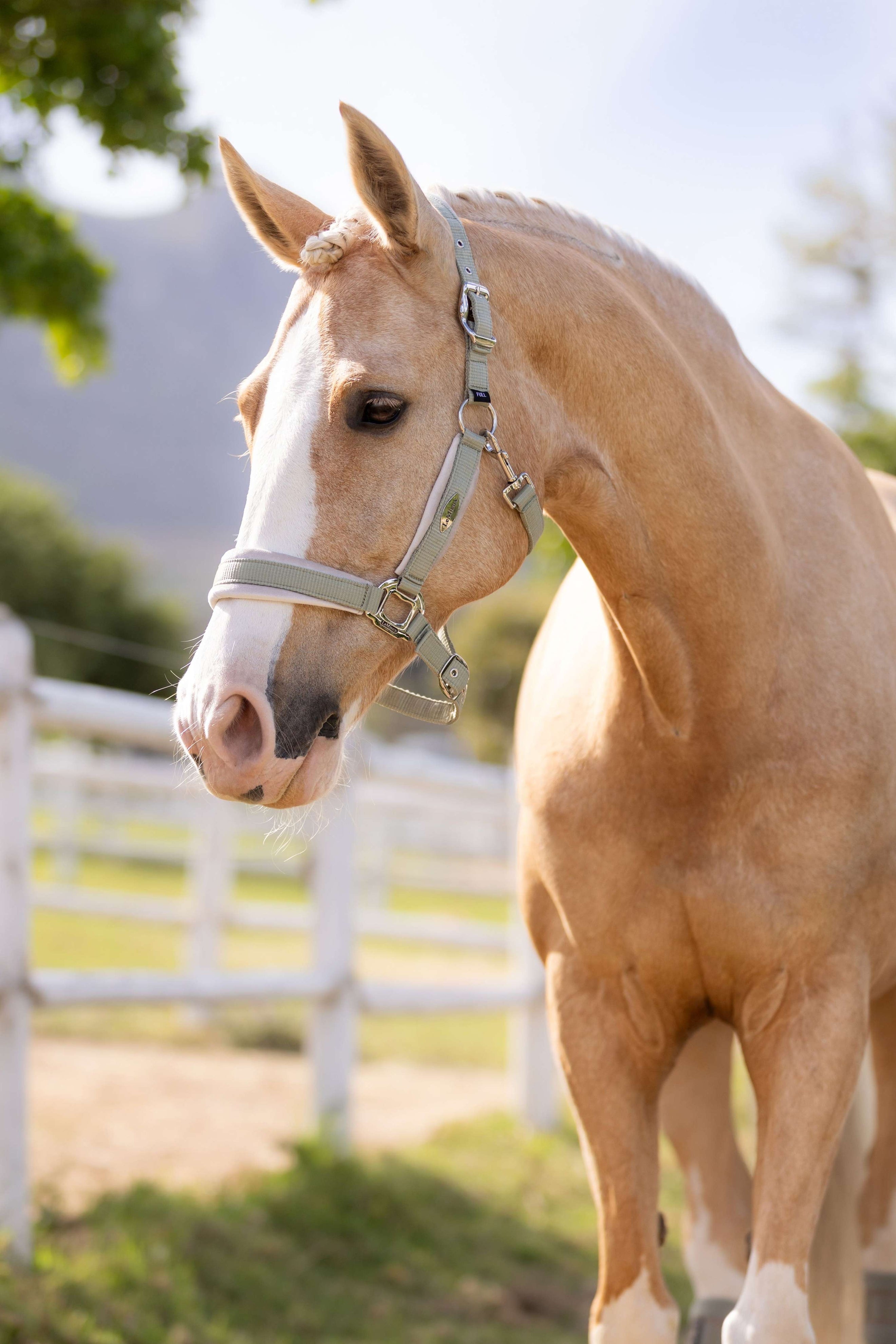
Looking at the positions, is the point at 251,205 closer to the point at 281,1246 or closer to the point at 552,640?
the point at 552,640

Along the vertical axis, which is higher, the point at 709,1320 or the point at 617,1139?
the point at 617,1139

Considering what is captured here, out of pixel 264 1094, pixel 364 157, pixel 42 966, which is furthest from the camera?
pixel 42 966

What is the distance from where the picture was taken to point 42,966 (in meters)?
Result: 7.97

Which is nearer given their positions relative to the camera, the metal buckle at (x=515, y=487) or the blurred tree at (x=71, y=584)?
the metal buckle at (x=515, y=487)

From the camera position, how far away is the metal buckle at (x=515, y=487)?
6.02 feet

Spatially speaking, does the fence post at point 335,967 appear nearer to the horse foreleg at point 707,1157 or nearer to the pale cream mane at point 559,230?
the horse foreleg at point 707,1157

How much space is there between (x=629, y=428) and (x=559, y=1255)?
3472 millimetres

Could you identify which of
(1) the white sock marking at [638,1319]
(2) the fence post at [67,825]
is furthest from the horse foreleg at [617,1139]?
(2) the fence post at [67,825]

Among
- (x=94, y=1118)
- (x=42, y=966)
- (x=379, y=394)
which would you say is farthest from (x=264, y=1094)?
(x=379, y=394)

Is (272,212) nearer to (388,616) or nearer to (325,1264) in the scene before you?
(388,616)

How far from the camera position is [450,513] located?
1778 millimetres

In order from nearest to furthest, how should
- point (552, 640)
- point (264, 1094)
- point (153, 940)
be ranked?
point (552, 640)
point (264, 1094)
point (153, 940)

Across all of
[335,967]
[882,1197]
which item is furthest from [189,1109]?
[882,1197]

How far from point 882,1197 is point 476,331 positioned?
192cm
